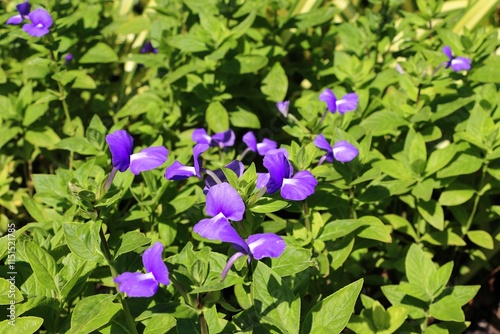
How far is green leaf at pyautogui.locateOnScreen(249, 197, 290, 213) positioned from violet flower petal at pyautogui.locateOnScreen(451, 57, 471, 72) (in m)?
1.11

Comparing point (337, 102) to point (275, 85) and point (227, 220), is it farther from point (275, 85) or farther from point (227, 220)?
point (227, 220)

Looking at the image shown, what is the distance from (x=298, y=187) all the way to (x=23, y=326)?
747 mm

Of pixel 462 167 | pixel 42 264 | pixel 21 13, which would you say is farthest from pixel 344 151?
pixel 21 13

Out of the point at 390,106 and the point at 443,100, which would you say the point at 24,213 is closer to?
the point at 390,106

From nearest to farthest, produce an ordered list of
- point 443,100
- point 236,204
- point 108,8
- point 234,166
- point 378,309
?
1. point 236,204
2. point 234,166
3. point 378,309
4. point 443,100
5. point 108,8

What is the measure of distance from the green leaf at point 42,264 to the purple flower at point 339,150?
81 cm

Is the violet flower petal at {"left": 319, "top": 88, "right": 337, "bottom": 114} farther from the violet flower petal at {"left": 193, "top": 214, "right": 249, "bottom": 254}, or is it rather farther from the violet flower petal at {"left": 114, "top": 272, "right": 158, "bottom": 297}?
the violet flower petal at {"left": 114, "top": 272, "right": 158, "bottom": 297}

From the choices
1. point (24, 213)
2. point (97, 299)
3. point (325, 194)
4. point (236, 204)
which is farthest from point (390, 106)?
point (24, 213)

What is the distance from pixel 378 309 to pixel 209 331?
616mm

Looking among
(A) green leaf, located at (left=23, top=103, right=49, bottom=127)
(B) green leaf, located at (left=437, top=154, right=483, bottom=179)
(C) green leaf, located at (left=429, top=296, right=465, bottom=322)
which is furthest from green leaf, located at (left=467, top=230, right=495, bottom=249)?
(A) green leaf, located at (left=23, top=103, right=49, bottom=127)

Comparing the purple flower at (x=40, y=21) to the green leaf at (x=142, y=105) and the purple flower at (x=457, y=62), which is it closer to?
the green leaf at (x=142, y=105)

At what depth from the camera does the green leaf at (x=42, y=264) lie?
4.80 feet

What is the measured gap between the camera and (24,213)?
8.42ft

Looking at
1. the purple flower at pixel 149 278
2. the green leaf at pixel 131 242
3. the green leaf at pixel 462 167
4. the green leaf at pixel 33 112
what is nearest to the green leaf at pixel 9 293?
the green leaf at pixel 131 242
